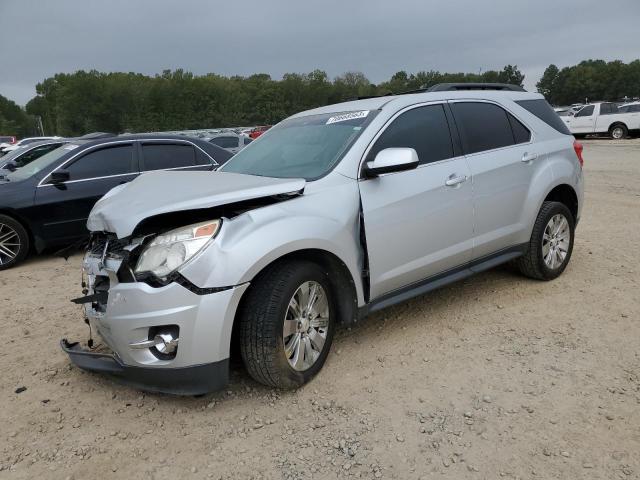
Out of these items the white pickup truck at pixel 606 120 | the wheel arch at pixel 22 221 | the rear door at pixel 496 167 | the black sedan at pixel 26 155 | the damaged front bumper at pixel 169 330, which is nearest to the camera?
the damaged front bumper at pixel 169 330

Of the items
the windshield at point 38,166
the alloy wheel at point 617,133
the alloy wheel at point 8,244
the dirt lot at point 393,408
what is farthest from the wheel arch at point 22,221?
the alloy wheel at point 617,133

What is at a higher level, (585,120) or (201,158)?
(585,120)

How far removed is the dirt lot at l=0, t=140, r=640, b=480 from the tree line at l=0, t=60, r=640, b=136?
176ft

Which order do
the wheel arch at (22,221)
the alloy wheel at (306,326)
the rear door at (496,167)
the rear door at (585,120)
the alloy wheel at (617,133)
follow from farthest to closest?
1. the rear door at (585,120)
2. the alloy wheel at (617,133)
3. the wheel arch at (22,221)
4. the rear door at (496,167)
5. the alloy wheel at (306,326)

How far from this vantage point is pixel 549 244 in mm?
4656

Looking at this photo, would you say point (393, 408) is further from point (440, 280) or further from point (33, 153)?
point (33, 153)

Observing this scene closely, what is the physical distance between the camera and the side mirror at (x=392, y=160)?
10.4 feet

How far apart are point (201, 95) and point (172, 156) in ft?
261

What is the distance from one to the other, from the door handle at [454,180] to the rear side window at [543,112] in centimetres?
134

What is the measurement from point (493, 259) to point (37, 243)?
5332mm

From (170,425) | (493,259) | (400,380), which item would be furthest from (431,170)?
(170,425)

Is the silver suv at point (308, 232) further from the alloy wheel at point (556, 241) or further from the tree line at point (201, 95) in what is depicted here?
the tree line at point (201, 95)

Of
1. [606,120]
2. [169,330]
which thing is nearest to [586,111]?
[606,120]

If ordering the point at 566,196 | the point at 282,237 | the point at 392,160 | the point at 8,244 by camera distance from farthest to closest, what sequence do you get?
Result: 1. the point at 8,244
2. the point at 566,196
3. the point at 392,160
4. the point at 282,237
